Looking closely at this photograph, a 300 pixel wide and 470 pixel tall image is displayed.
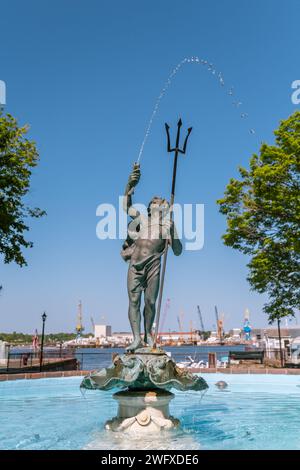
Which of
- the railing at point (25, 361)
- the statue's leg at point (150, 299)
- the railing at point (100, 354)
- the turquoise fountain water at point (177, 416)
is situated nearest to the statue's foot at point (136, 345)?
the statue's leg at point (150, 299)

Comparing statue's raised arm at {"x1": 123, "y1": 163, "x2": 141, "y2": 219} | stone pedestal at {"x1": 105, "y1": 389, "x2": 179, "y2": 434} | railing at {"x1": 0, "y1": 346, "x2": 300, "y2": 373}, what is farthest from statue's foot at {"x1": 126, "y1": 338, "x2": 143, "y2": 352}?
railing at {"x1": 0, "y1": 346, "x2": 300, "y2": 373}

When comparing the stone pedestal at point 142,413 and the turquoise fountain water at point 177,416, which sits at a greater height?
the stone pedestal at point 142,413

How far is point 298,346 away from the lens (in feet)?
99.3

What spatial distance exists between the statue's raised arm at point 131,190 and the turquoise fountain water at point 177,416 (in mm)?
3755

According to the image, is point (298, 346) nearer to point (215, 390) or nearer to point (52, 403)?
point (215, 390)

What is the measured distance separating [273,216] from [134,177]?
16.2 meters

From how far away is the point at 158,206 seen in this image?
25.7ft

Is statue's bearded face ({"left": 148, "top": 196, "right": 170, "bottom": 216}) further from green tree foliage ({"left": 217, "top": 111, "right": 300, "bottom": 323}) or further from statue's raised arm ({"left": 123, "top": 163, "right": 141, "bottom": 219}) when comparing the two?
green tree foliage ({"left": 217, "top": 111, "right": 300, "bottom": 323})

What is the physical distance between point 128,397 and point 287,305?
18108 millimetres

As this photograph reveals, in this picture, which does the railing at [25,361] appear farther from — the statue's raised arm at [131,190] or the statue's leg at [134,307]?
the statue's raised arm at [131,190]

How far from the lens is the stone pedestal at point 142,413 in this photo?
653cm

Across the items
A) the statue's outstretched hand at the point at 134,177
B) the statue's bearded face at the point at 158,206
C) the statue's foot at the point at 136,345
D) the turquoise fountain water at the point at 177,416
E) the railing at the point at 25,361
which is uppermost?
the statue's outstretched hand at the point at 134,177

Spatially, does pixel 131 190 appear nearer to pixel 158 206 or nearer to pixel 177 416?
pixel 158 206
